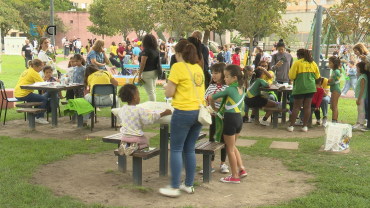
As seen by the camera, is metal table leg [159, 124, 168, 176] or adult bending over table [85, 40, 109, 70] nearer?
metal table leg [159, 124, 168, 176]

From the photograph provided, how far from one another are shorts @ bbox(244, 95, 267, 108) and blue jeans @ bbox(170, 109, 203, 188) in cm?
459

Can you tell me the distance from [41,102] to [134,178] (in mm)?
4676

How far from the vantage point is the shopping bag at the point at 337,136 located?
6.76m

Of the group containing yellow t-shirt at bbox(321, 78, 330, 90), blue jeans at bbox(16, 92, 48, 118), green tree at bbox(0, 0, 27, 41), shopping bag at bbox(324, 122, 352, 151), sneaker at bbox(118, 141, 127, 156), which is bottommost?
shopping bag at bbox(324, 122, 352, 151)

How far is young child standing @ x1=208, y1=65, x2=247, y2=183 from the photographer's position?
4898mm

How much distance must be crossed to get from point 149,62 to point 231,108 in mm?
3744

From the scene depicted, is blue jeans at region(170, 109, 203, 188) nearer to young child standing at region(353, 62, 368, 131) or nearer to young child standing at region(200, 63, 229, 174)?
young child standing at region(200, 63, 229, 174)

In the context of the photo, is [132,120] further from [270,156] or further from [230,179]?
[270,156]

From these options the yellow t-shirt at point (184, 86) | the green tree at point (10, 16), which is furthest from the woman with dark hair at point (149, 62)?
the green tree at point (10, 16)

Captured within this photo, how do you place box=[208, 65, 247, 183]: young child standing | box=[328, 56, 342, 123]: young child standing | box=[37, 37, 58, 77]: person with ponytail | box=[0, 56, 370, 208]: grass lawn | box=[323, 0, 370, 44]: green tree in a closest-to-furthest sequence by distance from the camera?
1. box=[0, 56, 370, 208]: grass lawn
2. box=[208, 65, 247, 183]: young child standing
3. box=[328, 56, 342, 123]: young child standing
4. box=[37, 37, 58, 77]: person with ponytail
5. box=[323, 0, 370, 44]: green tree

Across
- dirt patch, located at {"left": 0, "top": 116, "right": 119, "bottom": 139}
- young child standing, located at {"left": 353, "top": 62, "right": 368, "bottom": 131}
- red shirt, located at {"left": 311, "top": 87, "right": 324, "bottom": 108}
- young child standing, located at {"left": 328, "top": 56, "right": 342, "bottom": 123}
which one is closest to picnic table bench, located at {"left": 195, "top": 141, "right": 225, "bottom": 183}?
dirt patch, located at {"left": 0, "top": 116, "right": 119, "bottom": 139}

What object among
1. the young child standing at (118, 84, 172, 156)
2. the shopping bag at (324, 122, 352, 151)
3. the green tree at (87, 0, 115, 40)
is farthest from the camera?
the green tree at (87, 0, 115, 40)

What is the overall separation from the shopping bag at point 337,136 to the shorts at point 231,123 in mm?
2409

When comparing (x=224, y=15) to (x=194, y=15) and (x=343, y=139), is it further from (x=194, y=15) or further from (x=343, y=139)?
(x=343, y=139)
